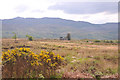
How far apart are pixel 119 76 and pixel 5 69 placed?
469cm

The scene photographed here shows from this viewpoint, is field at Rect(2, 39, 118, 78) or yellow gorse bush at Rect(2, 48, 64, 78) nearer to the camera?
yellow gorse bush at Rect(2, 48, 64, 78)

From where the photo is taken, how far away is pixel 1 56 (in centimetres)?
513

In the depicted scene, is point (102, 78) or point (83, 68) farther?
point (83, 68)

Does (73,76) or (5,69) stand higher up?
(5,69)

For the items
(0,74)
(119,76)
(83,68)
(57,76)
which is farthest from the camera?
(83,68)

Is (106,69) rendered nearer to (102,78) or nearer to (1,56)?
(102,78)

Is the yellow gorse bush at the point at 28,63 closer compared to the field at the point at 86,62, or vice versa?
the yellow gorse bush at the point at 28,63

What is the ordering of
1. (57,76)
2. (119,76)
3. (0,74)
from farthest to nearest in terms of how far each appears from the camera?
(119,76) < (57,76) < (0,74)

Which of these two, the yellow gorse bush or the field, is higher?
the yellow gorse bush

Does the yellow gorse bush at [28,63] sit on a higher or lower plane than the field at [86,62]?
higher

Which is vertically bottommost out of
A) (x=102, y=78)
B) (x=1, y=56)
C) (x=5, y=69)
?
(x=102, y=78)

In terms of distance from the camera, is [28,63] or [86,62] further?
[86,62]

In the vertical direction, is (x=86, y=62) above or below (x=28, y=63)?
below

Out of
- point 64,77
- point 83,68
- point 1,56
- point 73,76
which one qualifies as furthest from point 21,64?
point 83,68
